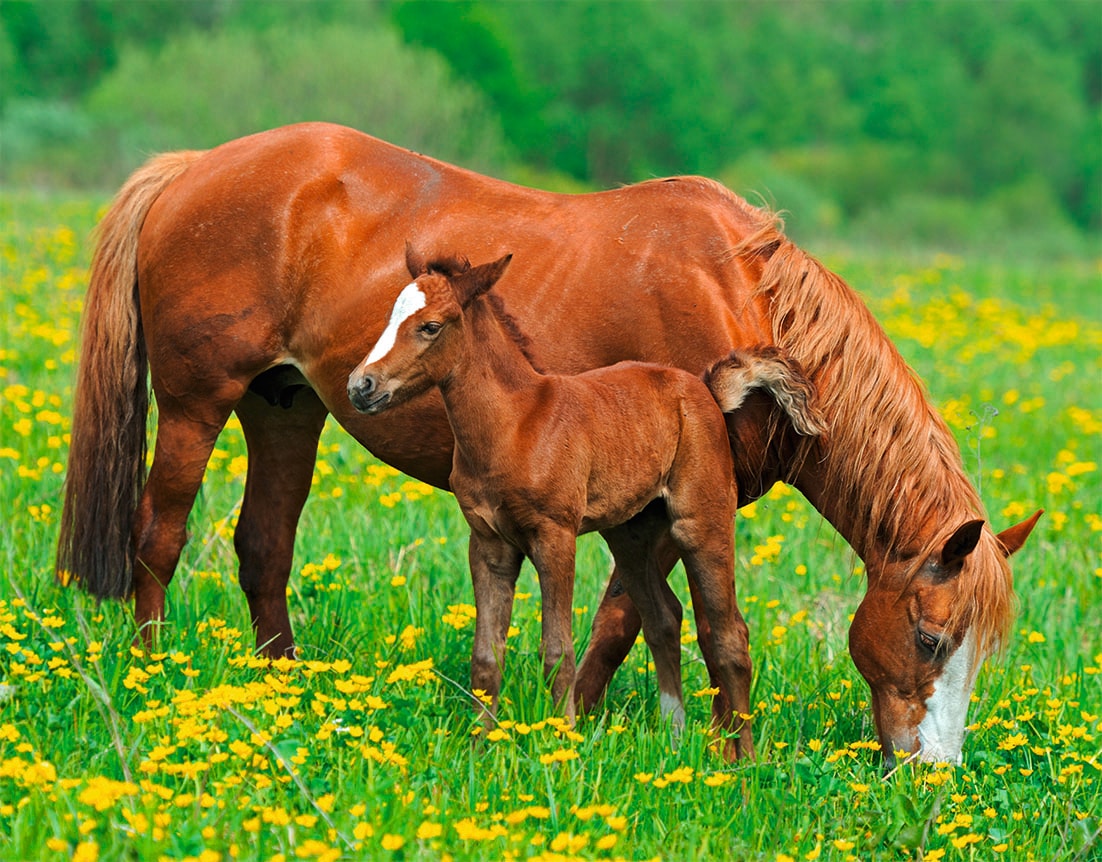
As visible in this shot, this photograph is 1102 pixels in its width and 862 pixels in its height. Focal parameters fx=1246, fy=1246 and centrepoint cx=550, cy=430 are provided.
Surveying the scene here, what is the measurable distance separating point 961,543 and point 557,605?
131cm

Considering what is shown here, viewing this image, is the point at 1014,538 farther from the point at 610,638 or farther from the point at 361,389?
the point at 361,389

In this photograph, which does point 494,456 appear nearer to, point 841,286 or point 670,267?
point 670,267

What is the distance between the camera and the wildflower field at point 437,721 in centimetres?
322

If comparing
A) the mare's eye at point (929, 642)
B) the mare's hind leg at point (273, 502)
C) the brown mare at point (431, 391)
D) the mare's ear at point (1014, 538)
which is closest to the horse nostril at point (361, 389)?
the brown mare at point (431, 391)

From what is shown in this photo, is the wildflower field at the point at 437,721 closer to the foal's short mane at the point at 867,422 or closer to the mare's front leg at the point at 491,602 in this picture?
the mare's front leg at the point at 491,602

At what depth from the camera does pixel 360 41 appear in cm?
4269

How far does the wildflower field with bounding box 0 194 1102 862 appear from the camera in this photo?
322 cm

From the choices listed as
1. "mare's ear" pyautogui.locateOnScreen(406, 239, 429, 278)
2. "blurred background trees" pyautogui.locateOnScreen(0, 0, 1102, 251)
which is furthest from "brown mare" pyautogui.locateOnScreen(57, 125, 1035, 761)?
"blurred background trees" pyautogui.locateOnScreen(0, 0, 1102, 251)

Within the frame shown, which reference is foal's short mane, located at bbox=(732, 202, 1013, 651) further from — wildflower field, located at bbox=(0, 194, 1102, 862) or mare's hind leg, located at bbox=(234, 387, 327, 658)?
mare's hind leg, located at bbox=(234, 387, 327, 658)

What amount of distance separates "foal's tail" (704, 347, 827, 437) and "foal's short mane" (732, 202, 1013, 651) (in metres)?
0.22

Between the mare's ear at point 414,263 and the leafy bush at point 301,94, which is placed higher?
the mare's ear at point 414,263

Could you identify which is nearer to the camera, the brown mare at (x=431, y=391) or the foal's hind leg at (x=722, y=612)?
the foal's hind leg at (x=722, y=612)

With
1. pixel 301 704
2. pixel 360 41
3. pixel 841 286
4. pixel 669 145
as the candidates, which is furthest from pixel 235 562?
pixel 669 145

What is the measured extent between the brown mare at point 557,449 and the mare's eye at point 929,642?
0.58 meters
